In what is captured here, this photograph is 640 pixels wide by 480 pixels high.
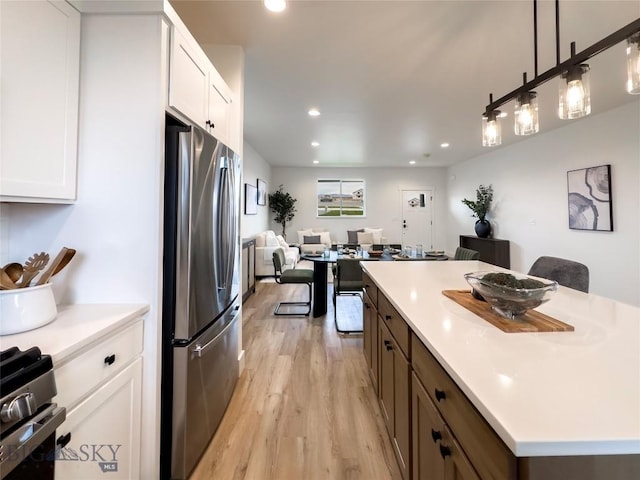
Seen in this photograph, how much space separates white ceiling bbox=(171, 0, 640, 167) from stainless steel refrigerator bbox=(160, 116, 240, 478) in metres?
1.22

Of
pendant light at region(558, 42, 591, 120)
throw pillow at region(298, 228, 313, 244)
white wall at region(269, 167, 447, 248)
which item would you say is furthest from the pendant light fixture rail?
white wall at region(269, 167, 447, 248)

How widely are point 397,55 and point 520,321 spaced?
241 centimetres

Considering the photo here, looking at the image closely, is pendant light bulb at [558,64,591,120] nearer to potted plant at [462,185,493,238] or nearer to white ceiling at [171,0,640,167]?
white ceiling at [171,0,640,167]

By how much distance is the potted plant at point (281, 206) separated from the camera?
7875 millimetres

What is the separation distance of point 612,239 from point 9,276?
5.79m

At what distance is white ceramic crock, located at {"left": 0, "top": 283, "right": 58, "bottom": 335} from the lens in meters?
0.92

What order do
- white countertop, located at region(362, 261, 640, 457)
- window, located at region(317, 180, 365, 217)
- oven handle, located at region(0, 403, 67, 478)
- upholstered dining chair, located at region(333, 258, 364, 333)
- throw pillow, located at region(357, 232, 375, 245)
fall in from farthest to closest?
1. window, located at region(317, 180, 365, 217)
2. throw pillow, located at region(357, 232, 375, 245)
3. upholstered dining chair, located at region(333, 258, 364, 333)
4. oven handle, located at region(0, 403, 67, 478)
5. white countertop, located at region(362, 261, 640, 457)

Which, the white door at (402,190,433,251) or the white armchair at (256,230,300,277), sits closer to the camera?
the white armchair at (256,230,300,277)

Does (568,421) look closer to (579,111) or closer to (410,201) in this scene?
(579,111)

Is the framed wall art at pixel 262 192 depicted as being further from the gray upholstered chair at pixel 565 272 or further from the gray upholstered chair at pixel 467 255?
the gray upholstered chair at pixel 565 272

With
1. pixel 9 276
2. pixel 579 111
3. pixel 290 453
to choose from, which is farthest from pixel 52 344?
pixel 579 111

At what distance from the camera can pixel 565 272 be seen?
1811mm

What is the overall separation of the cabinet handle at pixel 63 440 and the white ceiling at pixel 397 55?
2.39 meters

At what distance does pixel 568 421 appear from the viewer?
1.74 feet
